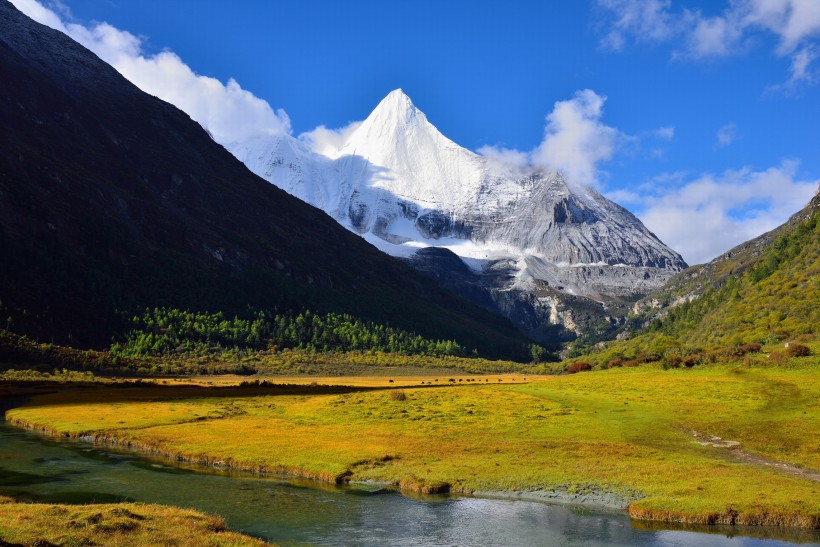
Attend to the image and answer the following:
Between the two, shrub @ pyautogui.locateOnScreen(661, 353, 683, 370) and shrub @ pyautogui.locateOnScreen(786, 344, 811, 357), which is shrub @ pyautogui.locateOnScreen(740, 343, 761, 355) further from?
shrub @ pyautogui.locateOnScreen(786, 344, 811, 357)

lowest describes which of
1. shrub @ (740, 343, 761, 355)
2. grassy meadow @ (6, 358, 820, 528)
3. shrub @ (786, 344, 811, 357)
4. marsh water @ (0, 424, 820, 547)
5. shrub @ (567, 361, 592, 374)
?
marsh water @ (0, 424, 820, 547)

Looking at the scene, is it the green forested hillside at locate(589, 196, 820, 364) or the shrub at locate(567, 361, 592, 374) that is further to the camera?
the shrub at locate(567, 361, 592, 374)

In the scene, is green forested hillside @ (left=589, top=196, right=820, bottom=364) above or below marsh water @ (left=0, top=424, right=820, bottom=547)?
above

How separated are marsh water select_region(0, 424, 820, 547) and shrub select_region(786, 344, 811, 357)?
67.7 meters

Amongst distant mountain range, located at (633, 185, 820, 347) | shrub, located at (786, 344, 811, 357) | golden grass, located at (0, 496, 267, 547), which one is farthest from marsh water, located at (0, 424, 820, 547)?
distant mountain range, located at (633, 185, 820, 347)

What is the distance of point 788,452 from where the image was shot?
186 ft

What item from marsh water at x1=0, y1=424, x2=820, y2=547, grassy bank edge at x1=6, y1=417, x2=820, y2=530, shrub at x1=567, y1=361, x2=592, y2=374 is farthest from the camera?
shrub at x1=567, y1=361, x2=592, y2=374

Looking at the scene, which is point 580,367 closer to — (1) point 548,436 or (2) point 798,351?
(2) point 798,351

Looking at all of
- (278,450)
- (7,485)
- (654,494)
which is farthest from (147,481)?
(654,494)

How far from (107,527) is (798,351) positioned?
320 feet

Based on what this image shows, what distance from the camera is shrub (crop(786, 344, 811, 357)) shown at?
97.8m

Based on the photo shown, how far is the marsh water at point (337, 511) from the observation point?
38562mm

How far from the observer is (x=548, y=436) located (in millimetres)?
68000

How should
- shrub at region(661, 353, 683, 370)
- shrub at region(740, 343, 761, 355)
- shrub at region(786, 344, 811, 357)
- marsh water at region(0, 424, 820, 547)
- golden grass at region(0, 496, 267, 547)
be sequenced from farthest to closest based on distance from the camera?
1. shrub at region(661, 353, 683, 370)
2. shrub at region(740, 343, 761, 355)
3. shrub at region(786, 344, 811, 357)
4. marsh water at region(0, 424, 820, 547)
5. golden grass at region(0, 496, 267, 547)
